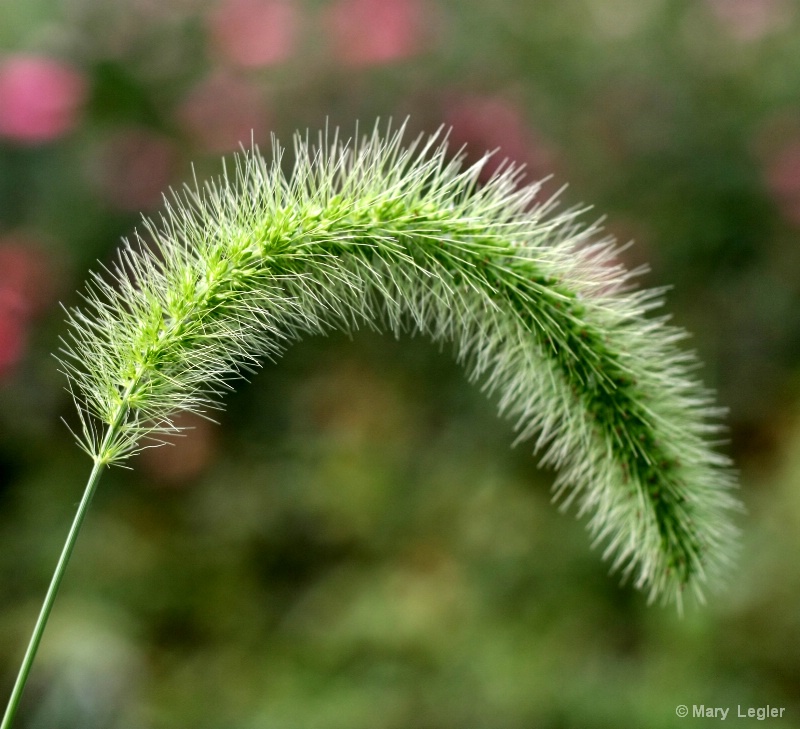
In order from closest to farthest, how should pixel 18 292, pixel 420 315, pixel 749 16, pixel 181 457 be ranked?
1. pixel 420 315
2. pixel 18 292
3. pixel 181 457
4. pixel 749 16

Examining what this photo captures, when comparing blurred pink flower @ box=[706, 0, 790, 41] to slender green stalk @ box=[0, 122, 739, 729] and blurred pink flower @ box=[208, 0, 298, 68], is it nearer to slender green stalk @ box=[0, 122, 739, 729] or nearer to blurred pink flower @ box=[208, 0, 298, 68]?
blurred pink flower @ box=[208, 0, 298, 68]

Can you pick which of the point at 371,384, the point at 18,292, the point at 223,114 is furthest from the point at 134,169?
the point at 371,384

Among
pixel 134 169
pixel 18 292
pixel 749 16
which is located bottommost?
pixel 18 292

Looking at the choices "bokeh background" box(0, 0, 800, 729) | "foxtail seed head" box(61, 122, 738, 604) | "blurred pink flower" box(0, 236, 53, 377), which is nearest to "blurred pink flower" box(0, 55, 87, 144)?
"bokeh background" box(0, 0, 800, 729)

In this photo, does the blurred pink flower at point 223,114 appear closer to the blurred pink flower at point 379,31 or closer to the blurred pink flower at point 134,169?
the blurred pink flower at point 134,169

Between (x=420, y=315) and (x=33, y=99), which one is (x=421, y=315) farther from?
(x=33, y=99)

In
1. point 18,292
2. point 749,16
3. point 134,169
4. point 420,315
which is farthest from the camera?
point 749,16

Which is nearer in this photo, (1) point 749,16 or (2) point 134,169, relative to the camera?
(2) point 134,169

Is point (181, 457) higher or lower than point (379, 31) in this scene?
lower
